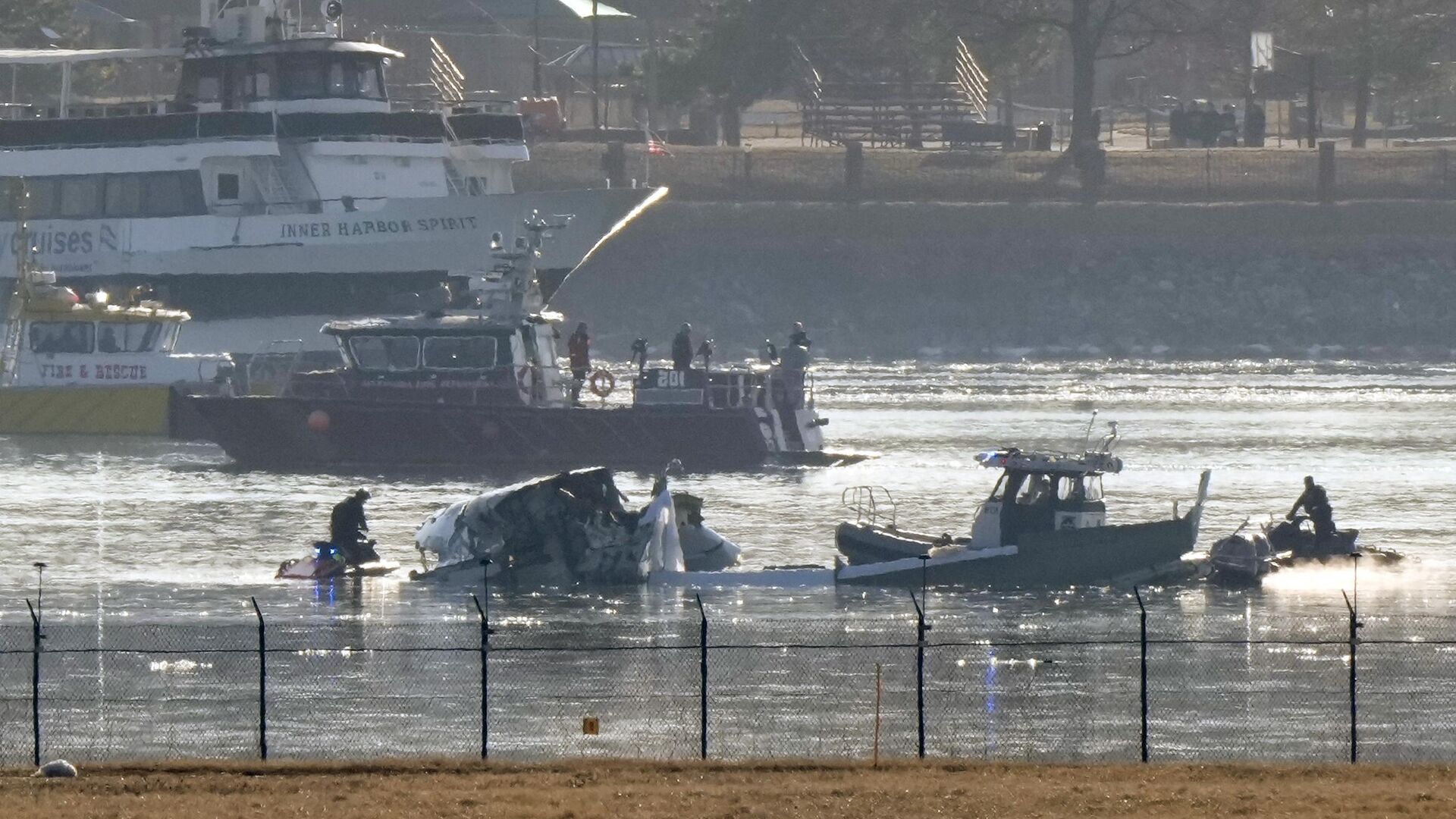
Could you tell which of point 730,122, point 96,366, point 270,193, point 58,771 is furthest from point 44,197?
point 58,771

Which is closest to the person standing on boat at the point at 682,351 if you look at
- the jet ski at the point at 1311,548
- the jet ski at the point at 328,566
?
the jet ski at the point at 328,566

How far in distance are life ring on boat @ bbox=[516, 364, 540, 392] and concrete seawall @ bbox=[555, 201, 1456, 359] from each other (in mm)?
25553

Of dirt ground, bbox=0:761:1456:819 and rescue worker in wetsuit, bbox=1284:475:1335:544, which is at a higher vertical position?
rescue worker in wetsuit, bbox=1284:475:1335:544

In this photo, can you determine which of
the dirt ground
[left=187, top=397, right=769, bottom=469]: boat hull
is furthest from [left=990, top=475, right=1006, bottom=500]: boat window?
[left=187, top=397, right=769, bottom=469]: boat hull

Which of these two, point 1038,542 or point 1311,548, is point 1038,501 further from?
point 1311,548

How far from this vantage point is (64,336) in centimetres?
5338

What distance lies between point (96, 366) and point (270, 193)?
38.4 ft

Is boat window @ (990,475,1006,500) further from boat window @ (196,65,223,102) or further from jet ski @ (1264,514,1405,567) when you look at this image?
boat window @ (196,65,223,102)

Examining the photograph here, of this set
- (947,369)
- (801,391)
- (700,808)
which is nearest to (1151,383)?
(947,369)

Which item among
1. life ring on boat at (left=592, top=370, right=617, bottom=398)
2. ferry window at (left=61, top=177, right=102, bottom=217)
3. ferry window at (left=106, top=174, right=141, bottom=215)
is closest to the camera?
life ring on boat at (left=592, top=370, right=617, bottom=398)

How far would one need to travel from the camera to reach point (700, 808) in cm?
1847

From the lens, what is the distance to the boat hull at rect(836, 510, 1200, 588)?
31.9 metres

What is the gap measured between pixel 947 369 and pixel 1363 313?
1391cm

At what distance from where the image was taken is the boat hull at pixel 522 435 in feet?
155
